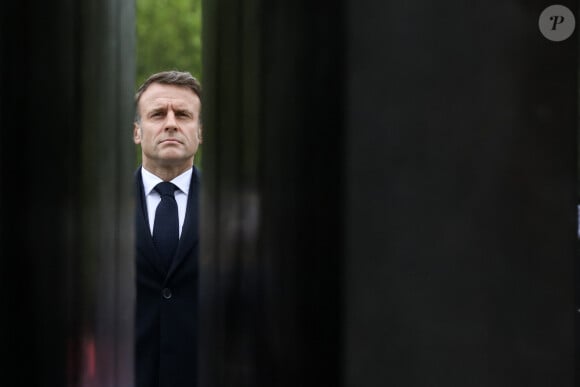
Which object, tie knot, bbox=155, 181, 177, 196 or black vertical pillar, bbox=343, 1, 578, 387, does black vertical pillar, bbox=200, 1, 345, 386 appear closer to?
black vertical pillar, bbox=343, 1, 578, 387

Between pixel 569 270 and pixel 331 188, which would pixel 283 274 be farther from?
pixel 569 270

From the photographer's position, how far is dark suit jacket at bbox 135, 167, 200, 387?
2877mm

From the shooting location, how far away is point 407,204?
1978 millimetres

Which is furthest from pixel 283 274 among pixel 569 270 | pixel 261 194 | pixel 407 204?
pixel 569 270

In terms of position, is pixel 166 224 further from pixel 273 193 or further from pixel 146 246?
pixel 273 193

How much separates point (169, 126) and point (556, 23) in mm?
1404

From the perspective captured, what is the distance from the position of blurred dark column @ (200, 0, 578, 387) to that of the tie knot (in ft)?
3.21

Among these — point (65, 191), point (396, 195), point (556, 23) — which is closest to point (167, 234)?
point (65, 191)

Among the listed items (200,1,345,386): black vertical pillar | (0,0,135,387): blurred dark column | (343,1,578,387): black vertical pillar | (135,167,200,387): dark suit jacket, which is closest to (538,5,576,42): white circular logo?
(343,1,578,387): black vertical pillar

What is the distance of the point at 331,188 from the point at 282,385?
Answer: 45 cm

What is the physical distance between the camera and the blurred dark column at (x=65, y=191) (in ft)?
6.35

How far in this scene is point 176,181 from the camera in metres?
3.06

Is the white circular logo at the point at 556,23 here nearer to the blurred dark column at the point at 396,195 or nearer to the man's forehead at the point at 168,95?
the blurred dark column at the point at 396,195

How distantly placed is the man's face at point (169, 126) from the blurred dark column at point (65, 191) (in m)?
0.89
